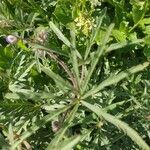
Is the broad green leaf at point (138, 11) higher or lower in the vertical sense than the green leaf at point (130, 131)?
higher

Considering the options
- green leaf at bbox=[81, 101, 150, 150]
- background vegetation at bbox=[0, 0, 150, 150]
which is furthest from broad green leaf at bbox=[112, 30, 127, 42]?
Result: green leaf at bbox=[81, 101, 150, 150]

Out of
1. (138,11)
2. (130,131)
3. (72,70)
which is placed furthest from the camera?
(138,11)

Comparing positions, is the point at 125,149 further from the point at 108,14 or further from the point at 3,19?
the point at 3,19

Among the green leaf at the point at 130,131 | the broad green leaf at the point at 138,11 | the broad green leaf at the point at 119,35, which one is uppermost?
the broad green leaf at the point at 138,11

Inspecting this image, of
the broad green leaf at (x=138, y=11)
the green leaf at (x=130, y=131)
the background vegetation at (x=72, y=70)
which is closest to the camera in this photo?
the green leaf at (x=130, y=131)

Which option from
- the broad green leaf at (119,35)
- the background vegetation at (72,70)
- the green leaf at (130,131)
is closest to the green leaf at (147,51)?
the background vegetation at (72,70)

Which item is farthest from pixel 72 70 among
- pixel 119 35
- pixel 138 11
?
pixel 138 11

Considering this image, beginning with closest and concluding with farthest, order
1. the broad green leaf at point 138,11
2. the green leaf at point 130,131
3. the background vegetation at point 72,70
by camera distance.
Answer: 1. the green leaf at point 130,131
2. the background vegetation at point 72,70
3. the broad green leaf at point 138,11

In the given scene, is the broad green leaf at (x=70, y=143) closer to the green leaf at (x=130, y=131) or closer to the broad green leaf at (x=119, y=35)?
the green leaf at (x=130, y=131)

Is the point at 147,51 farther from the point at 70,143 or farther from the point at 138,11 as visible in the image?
the point at 70,143
